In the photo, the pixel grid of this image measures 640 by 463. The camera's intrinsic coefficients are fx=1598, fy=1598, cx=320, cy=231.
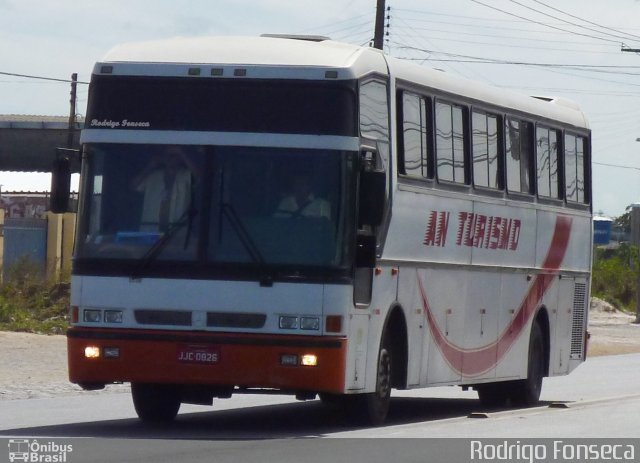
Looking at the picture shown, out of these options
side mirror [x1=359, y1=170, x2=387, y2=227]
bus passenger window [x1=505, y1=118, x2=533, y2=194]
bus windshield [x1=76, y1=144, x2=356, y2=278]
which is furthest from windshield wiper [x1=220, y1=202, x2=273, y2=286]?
bus passenger window [x1=505, y1=118, x2=533, y2=194]

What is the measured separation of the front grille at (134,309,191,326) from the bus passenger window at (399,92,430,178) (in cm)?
282

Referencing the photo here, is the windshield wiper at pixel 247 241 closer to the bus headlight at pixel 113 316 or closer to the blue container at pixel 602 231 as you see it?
the bus headlight at pixel 113 316

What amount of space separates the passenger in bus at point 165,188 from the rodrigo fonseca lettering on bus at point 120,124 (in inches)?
13.1

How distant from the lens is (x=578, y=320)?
2200 cm

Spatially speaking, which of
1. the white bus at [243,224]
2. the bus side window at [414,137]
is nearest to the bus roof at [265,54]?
the white bus at [243,224]

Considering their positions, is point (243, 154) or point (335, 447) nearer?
point (335, 447)

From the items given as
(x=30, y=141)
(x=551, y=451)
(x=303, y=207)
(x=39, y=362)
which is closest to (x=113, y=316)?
(x=303, y=207)

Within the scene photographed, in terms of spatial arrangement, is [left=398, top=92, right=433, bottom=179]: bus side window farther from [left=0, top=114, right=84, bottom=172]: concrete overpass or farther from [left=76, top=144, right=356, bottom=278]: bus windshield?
[left=0, top=114, right=84, bottom=172]: concrete overpass

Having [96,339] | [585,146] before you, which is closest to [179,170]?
[96,339]

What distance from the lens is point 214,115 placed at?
14711 millimetres

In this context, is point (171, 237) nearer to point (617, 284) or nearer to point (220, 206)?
point (220, 206)

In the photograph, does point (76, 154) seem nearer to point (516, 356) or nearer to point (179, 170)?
point (179, 170)

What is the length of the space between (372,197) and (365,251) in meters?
0.51

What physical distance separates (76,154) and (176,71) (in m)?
1.22
